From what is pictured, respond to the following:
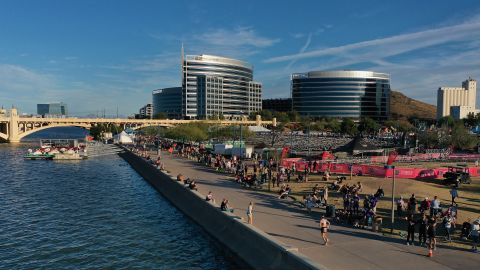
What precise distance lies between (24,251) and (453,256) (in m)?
19.2

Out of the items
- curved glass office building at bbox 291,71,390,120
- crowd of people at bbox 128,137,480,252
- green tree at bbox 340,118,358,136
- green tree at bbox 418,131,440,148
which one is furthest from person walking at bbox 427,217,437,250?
curved glass office building at bbox 291,71,390,120

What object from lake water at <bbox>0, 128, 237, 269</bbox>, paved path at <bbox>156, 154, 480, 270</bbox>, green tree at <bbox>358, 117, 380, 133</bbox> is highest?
green tree at <bbox>358, 117, 380, 133</bbox>

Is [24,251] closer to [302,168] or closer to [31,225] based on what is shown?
[31,225]

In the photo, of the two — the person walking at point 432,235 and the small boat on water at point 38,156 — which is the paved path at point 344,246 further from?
the small boat on water at point 38,156

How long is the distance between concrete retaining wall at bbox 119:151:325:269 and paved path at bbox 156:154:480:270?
0.79m

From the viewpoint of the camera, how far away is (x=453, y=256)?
51.2ft

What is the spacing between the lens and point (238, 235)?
20375 millimetres

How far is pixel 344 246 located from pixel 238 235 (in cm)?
556

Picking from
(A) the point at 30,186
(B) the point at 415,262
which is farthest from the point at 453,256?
(A) the point at 30,186

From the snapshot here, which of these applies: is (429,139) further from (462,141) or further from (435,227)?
(435,227)

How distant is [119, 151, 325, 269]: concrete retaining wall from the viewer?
1555 centimetres

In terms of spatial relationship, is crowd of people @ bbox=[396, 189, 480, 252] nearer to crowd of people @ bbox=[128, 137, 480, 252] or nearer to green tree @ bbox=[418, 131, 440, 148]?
crowd of people @ bbox=[128, 137, 480, 252]

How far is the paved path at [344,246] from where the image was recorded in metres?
14.7

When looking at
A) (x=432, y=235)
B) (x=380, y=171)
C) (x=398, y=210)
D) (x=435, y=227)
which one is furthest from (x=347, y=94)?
Answer: (x=432, y=235)
